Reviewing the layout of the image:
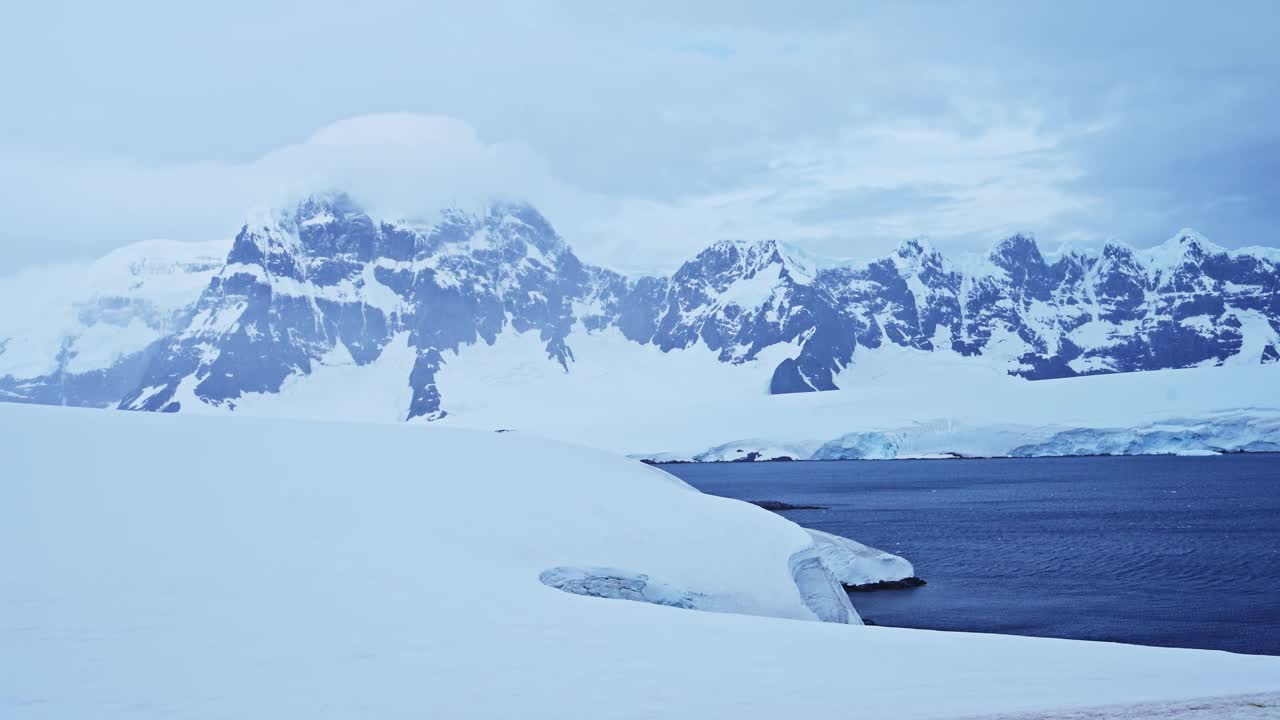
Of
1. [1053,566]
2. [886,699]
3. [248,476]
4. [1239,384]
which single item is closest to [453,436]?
[248,476]

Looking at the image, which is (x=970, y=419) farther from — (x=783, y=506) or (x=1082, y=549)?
(x=1082, y=549)

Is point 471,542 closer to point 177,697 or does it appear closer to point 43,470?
point 43,470

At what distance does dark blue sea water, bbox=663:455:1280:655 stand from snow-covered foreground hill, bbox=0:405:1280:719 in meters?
13.1

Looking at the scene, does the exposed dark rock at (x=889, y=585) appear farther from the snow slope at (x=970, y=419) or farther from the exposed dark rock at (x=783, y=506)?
the snow slope at (x=970, y=419)

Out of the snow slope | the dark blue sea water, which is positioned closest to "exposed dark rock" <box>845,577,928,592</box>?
the dark blue sea water

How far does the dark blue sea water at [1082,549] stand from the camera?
96.6ft

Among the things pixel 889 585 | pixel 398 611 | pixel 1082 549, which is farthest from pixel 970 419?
pixel 398 611

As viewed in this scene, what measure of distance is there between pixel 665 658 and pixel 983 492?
77.2 meters

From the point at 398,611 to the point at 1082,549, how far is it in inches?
1541

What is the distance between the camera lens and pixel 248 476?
18.3 m

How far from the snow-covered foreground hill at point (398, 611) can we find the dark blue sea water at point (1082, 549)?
43.1ft

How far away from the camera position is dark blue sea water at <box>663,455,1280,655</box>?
1160 inches

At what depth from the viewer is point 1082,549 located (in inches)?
1757

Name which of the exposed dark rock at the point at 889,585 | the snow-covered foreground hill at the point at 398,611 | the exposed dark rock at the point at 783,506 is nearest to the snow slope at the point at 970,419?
the exposed dark rock at the point at 783,506
